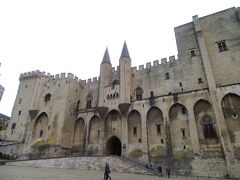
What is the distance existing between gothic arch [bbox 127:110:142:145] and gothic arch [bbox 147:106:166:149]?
4.17 feet

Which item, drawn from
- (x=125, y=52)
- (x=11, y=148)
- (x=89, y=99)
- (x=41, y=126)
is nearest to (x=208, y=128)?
(x=125, y=52)

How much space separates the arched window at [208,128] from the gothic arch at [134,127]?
25.0 feet

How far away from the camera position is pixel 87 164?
2009 centimetres

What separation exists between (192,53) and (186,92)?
20.7ft

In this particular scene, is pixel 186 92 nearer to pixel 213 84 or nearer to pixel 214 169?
pixel 213 84

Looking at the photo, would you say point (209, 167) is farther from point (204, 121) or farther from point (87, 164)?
point (87, 164)

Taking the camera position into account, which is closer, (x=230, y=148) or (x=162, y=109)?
(x=230, y=148)

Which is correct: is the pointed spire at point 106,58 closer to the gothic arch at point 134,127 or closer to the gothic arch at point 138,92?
the gothic arch at point 138,92

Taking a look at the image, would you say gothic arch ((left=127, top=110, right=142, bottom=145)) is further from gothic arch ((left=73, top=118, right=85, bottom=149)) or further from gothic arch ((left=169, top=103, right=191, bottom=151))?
gothic arch ((left=73, top=118, right=85, bottom=149))

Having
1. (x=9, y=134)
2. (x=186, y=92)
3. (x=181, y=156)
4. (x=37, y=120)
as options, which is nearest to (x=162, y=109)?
(x=186, y=92)

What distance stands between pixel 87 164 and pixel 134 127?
25.6 feet

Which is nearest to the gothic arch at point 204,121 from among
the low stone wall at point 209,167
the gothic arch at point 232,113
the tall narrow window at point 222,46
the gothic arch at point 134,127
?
the gothic arch at point 232,113

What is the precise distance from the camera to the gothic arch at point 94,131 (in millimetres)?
27044

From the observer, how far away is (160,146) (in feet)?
72.6
